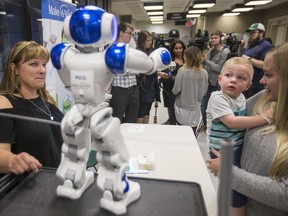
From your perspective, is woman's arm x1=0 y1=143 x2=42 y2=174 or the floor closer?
woman's arm x1=0 y1=143 x2=42 y2=174

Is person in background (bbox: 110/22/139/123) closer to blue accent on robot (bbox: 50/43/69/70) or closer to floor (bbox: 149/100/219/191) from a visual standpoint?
floor (bbox: 149/100/219/191)

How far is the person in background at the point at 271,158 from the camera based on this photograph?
0.65 m

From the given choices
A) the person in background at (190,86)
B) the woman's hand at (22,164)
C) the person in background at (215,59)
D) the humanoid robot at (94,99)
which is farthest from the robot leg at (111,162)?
the person in background at (215,59)

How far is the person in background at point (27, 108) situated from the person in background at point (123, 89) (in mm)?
1163

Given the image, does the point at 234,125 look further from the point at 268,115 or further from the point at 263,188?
the point at 263,188

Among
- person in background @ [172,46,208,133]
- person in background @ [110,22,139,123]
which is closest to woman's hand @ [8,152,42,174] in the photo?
person in background @ [110,22,139,123]

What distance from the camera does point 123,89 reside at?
88.9 inches

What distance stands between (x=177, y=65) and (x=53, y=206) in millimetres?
2374

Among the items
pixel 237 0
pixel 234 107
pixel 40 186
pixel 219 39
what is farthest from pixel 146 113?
pixel 237 0

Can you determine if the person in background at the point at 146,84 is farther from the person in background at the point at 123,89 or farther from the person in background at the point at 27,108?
the person in background at the point at 27,108

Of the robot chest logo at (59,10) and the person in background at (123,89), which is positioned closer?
the robot chest logo at (59,10)

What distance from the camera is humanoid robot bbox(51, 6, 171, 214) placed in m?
0.63

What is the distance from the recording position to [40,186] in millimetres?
782

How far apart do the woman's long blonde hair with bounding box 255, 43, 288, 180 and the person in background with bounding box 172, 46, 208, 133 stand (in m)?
1.68
